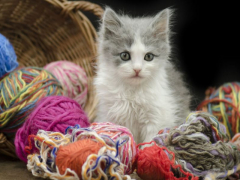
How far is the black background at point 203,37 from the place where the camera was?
171cm

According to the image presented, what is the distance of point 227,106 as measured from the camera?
138 cm

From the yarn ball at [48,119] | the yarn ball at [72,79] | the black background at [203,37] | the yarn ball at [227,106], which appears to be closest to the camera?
the yarn ball at [48,119]

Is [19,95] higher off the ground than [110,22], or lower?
lower

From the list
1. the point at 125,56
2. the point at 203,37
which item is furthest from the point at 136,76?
Answer: the point at 203,37

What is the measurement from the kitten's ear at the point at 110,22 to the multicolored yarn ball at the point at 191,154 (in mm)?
438

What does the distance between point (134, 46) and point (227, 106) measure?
0.56m

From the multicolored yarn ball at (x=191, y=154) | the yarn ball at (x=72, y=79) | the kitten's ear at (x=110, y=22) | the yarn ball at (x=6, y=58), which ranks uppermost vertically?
the kitten's ear at (x=110, y=22)

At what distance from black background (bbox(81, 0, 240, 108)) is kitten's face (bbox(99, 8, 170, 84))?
18.8 inches

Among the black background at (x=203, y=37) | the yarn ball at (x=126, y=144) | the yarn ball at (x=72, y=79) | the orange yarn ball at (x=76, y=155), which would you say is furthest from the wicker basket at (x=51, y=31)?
the orange yarn ball at (x=76, y=155)

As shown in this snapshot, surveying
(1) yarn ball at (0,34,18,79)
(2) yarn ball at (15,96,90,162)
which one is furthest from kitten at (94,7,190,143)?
(1) yarn ball at (0,34,18,79)

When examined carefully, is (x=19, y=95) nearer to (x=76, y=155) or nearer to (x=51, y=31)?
(x=76, y=155)

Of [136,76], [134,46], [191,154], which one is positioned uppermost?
[134,46]

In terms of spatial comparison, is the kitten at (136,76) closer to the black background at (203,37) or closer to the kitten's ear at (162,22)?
the kitten's ear at (162,22)

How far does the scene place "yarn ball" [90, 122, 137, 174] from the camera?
91 cm
